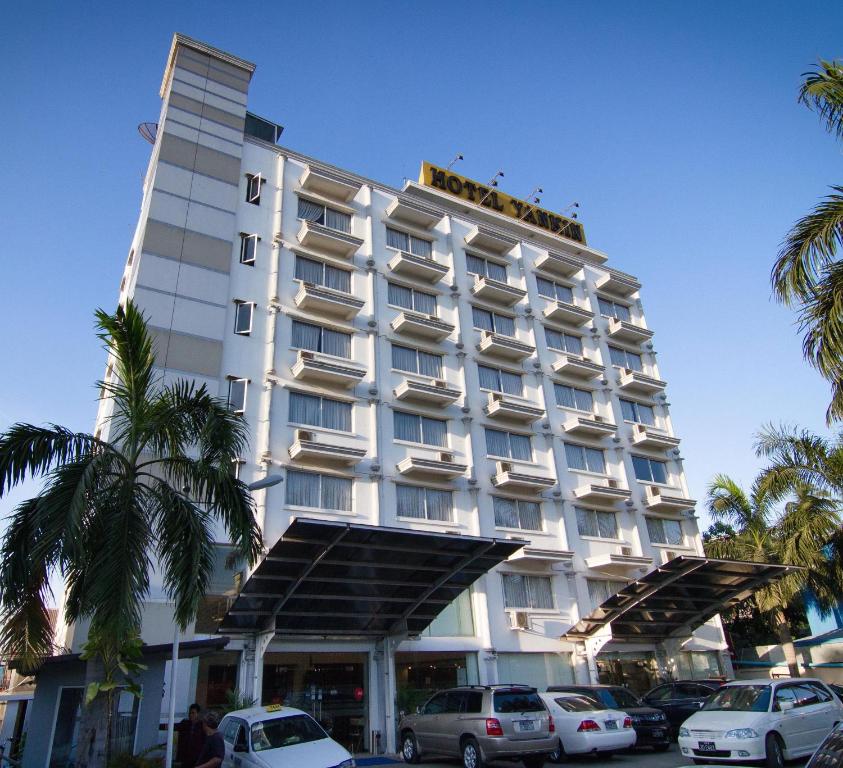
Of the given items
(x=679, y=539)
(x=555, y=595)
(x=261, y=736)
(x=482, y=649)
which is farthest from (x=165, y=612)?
(x=679, y=539)

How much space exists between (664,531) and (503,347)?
41.8 feet

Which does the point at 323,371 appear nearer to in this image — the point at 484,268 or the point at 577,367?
the point at 484,268

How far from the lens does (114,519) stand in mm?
11734

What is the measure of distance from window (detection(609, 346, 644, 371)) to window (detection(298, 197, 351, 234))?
17.0m

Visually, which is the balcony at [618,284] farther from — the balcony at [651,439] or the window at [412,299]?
the window at [412,299]

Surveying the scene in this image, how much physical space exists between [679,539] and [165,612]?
2520 cm

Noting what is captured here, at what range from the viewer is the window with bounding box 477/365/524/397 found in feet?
103

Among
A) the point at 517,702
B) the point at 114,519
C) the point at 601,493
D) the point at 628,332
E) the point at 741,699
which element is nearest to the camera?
the point at 114,519

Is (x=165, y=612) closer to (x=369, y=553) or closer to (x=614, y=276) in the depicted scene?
(x=369, y=553)

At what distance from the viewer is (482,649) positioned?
24844 millimetres

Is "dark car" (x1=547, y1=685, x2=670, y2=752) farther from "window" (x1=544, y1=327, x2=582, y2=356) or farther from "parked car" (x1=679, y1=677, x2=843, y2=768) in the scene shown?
"window" (x1=544, y1=327, x2=582, y2=356)

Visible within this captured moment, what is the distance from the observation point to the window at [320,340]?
26844 millimetres

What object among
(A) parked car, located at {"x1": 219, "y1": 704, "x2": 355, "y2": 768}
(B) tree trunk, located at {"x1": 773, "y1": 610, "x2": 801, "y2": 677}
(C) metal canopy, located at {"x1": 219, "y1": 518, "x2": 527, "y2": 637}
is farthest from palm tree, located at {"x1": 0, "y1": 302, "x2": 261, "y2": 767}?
(B) tree trunk, located at {"x1": 773, "y1": 610, "x2": 801, "y2": 677}

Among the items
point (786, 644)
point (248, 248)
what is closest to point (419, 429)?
point (248, 248)
